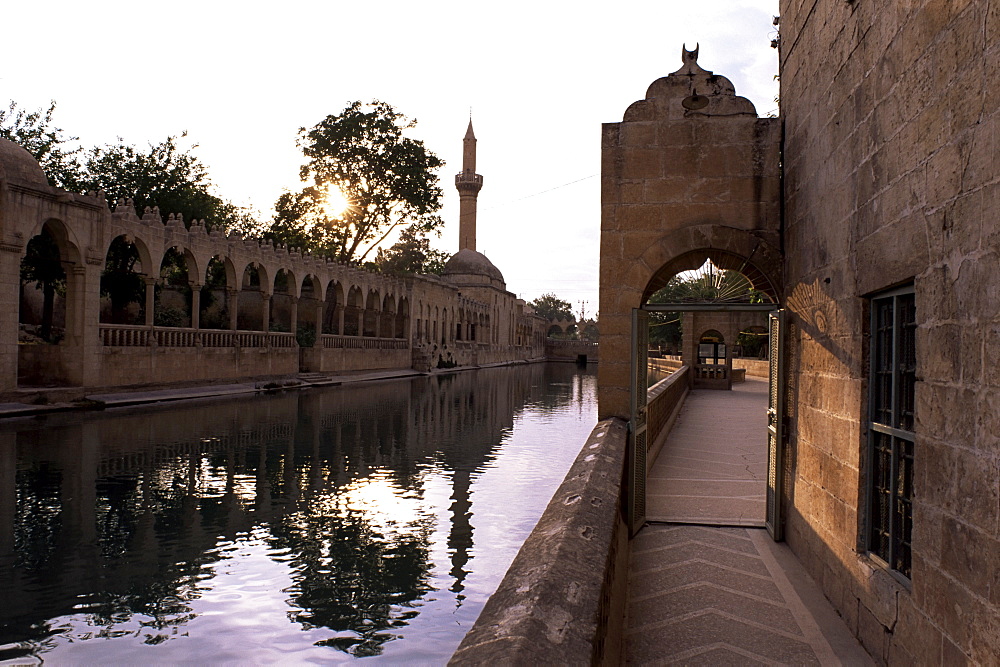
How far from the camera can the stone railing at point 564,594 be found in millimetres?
2330

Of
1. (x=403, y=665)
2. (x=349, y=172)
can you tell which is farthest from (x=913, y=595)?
(x=349, y=172)

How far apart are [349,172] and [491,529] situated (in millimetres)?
30904

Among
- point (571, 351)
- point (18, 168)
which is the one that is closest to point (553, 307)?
point (571, 351)

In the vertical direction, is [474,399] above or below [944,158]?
below

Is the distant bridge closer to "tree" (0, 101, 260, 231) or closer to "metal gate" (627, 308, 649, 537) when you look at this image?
"tree" (0, 101, 260, 231)

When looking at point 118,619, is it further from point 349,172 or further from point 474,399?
point 349,172

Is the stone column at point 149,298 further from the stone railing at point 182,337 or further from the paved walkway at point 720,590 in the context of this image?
the paved walkway at point 720,590

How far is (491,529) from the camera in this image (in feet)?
24.9

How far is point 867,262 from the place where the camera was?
3.91 meters

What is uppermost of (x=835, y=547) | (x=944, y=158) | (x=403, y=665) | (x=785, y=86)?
(x=785, y=86)

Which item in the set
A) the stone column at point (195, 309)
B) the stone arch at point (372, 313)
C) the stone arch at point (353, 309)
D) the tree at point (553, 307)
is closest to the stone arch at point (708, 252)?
the stone column at point (195, 309)

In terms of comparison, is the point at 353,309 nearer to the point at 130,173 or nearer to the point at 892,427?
the point at 130,173

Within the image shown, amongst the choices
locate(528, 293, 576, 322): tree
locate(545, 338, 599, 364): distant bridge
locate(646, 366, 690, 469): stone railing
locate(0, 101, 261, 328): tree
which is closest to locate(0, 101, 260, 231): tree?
locate(0, 101, 261, 328): tree

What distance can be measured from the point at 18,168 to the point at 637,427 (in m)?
16.4
